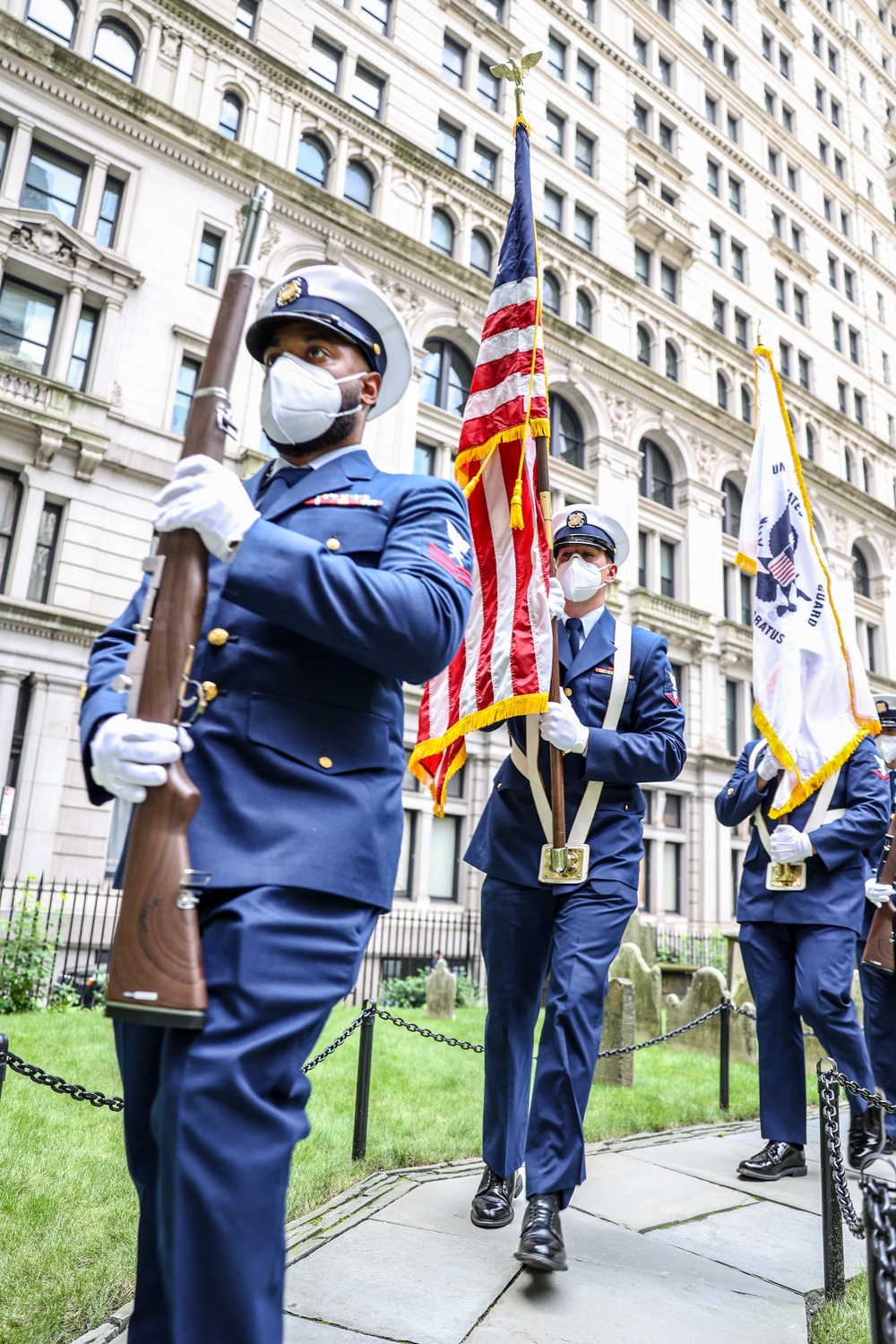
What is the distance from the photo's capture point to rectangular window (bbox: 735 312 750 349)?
3331 centimetres

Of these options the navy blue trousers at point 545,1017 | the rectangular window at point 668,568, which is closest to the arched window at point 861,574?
the rectangular window at point 668,568

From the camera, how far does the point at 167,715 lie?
1960mm

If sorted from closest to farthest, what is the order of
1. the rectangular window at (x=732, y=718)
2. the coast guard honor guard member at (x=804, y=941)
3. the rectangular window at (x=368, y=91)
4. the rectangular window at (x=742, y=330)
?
1. the coast guard honor guard member at (x=804, y=941)
2. the rectangular window at (x=368, y=91)
3. the rectangular window at (x=732, y=718)
4. the rectangular window at (x=742, y=330)

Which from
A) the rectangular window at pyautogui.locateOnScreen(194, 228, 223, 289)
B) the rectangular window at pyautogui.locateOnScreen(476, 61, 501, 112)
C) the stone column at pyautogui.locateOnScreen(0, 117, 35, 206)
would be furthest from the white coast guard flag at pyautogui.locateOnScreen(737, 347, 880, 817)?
the rectangular window at pyautogui.locateOnScreen(476, 61, 501, 112)

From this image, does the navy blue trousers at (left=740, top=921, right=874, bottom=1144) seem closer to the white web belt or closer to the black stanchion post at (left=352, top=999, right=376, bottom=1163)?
the white web belt

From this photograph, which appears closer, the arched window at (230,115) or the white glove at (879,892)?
the white glove at (879,892)

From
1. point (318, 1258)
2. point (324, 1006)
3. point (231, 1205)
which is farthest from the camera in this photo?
point (318, 1258)

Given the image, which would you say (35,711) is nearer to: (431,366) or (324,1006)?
(431,366)

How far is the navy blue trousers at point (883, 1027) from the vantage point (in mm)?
6184

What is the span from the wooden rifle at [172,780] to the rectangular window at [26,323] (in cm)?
1780

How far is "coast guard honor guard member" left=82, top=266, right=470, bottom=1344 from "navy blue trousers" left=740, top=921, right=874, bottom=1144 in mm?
3654

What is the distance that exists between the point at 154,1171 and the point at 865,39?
182 feet

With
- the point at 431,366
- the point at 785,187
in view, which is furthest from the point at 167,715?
the point at 785,187

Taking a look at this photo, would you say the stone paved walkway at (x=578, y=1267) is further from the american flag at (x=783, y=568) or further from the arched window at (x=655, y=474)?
the arched window at (x=655, y=474)
